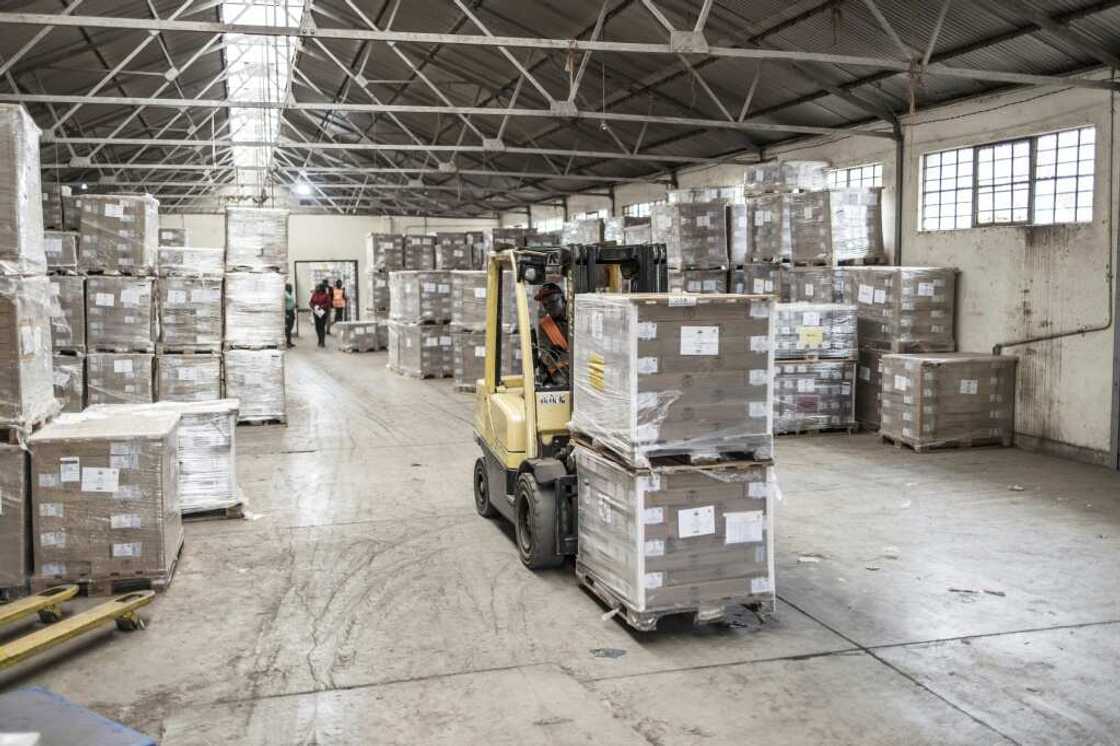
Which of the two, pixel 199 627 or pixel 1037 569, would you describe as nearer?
pixel 199 627

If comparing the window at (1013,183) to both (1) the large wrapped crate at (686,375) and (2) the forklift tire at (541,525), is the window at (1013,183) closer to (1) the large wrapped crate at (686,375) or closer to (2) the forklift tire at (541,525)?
(1) the large wrapped crate at (686,375)

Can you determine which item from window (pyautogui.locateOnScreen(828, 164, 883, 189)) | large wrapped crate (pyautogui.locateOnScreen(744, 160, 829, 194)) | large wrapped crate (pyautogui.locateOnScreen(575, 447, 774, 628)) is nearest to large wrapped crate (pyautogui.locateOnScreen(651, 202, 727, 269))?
large wrapped crate (pyautogui.locateOnScreen(744, 160, 829, 194))

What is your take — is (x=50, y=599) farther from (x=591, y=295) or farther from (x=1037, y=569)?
(x=1037, y=569)

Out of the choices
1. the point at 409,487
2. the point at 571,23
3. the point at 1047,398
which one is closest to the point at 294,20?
the point at 571,23

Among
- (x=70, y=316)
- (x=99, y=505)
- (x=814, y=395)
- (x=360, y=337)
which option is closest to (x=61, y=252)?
(x=70, y=316)

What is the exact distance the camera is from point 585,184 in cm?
2505

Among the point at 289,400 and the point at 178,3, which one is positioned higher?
the point at 178,3

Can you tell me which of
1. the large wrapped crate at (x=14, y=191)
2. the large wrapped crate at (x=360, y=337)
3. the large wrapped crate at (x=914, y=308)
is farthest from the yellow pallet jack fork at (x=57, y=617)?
the large wrapped crate at (x=360, y=337)

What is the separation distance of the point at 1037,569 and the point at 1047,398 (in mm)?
4726

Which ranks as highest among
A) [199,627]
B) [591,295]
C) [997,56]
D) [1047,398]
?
[997,56]

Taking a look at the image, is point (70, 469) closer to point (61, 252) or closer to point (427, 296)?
point (61, 252)

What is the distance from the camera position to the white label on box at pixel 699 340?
5.04 m

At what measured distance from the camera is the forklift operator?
6.75 meters

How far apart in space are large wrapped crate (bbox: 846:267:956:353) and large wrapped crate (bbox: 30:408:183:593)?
336 inches
